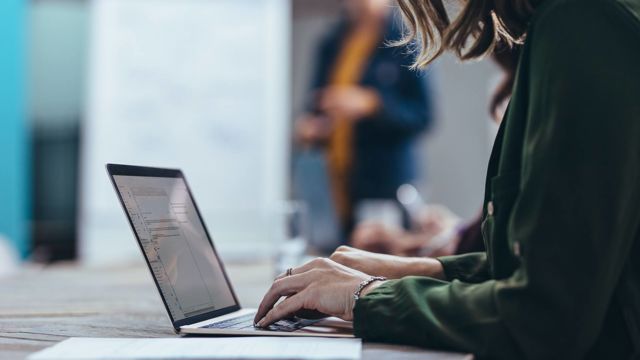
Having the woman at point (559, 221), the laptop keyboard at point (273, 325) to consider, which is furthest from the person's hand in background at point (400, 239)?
the woman at point (559, 221)

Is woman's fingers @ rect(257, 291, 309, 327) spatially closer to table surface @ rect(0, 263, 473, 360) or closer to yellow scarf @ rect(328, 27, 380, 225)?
table surface @ rect(0, 263, 473, 360)

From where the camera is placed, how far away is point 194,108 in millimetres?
4031

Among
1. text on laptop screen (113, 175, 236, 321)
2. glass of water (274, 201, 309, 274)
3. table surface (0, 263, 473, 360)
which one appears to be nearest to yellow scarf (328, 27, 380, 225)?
glass of water (274, 201, 309, 274)

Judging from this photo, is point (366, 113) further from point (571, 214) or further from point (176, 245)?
point (571, 214)

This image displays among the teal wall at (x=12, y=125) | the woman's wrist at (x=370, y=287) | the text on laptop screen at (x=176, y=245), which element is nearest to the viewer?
the woman's wrist at (x=370, y=287)

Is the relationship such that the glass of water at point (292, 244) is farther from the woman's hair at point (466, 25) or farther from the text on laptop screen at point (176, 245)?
the woman's hair at point (466, 25)

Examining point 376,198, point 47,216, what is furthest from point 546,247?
point 47,216

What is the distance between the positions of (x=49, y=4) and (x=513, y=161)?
4.22m

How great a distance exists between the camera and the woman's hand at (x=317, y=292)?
2.88 ft

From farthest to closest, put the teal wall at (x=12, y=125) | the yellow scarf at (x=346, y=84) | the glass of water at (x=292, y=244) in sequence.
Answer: the teal wall at (x=12, y=125), the yellow scarf at (x=346, y=84), the glass of water at (x=292, y=244)

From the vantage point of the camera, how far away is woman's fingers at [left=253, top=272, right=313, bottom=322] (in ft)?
2.97

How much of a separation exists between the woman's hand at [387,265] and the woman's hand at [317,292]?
11cm

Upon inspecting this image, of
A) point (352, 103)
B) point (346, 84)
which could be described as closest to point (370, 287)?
point (352, 103)

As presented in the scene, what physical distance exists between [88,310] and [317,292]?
0.57 m
